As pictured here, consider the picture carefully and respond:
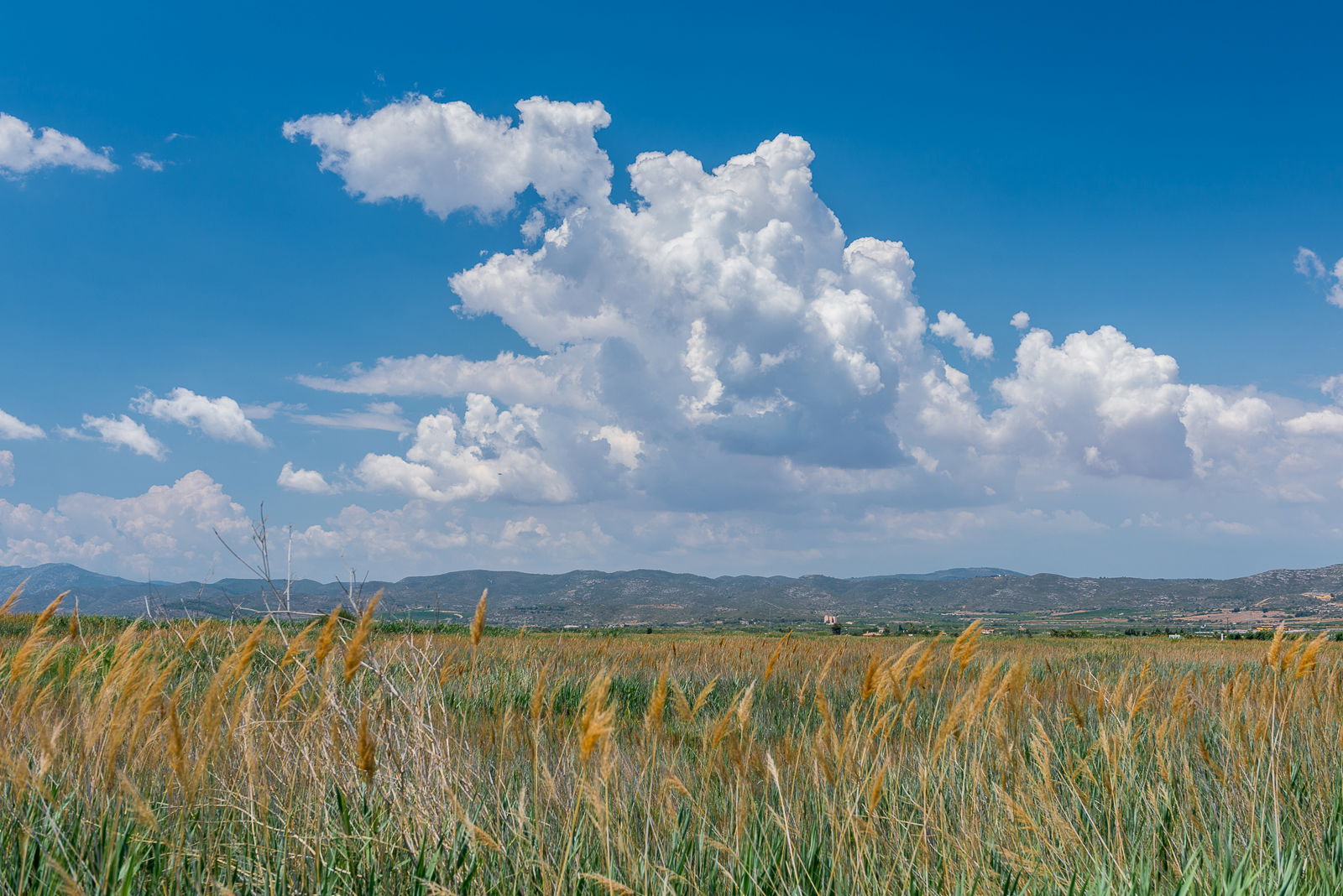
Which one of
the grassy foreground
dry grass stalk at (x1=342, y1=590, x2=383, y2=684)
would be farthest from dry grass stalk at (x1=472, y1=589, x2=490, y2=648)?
dry grass stalk at (x1=342, y1=590, x2=383, y2=684)

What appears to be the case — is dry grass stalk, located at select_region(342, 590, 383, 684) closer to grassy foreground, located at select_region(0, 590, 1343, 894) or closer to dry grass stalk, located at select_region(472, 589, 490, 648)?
grassy foreground, located at select_region(0, 590, 1343, 894)

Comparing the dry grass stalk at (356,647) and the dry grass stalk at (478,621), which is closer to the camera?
the dry grass stalk at (356,647)

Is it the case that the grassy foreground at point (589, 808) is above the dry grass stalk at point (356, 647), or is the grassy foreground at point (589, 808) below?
below

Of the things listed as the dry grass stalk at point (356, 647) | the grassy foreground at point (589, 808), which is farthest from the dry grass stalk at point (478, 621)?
the dry grass stalk at point (356, 647)

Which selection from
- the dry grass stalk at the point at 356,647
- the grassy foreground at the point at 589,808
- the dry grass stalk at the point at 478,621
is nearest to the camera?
the dry grass stalk at the point at 356,647

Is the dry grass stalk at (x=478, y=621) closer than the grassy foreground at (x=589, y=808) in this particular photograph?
No

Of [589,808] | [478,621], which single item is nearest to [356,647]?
[478,621]

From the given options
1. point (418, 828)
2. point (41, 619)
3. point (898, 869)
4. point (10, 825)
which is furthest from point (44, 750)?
point (898, 869)

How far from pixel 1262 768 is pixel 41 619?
7.04m

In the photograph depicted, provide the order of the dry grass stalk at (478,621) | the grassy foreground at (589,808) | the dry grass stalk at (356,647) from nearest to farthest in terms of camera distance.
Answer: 1. the dry grass stalk at (356,647)
2. the grassy foreground at (589,808)
3. the dry grass stalk at (478,621)

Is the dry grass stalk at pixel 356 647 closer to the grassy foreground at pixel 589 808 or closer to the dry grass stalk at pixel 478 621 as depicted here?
the grassy foreground at pixel 589 808

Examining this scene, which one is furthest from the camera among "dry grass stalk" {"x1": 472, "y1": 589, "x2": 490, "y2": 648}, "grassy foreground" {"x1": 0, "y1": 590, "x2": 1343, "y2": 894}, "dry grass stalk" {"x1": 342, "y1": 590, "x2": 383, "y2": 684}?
"dry grass stalk" {"x1": 472, "y1": 589, "x2": 490, "y2": 648}

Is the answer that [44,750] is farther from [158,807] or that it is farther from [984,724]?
[984,724]

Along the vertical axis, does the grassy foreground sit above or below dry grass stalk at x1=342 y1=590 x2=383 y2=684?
below
